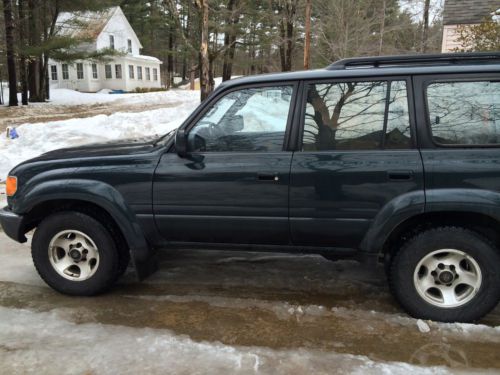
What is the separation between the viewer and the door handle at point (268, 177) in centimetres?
361

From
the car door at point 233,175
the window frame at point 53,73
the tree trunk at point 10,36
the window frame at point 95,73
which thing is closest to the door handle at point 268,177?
the car door at point 233,175

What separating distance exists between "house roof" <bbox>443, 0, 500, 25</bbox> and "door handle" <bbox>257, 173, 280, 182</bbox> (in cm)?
1584

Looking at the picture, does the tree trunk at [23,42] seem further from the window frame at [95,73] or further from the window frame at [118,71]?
the window frame at [118,71]

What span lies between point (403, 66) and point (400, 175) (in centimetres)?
83

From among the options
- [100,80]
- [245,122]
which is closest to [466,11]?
[245,122]

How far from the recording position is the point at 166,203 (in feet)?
12.5

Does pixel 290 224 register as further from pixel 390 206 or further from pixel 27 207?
pixel 27 207

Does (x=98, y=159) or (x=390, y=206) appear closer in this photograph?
(x=390, y=206)

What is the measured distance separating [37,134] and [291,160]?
1080cm

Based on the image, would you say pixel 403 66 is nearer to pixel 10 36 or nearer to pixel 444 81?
pixel 444 81

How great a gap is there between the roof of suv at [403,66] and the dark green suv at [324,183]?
0.01 metres

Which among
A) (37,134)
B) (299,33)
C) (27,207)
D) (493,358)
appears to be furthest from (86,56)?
(493,358)

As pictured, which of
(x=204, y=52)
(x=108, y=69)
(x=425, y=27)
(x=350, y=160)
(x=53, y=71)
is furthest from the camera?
(x=53, y=71)

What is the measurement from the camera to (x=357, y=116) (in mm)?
3580
